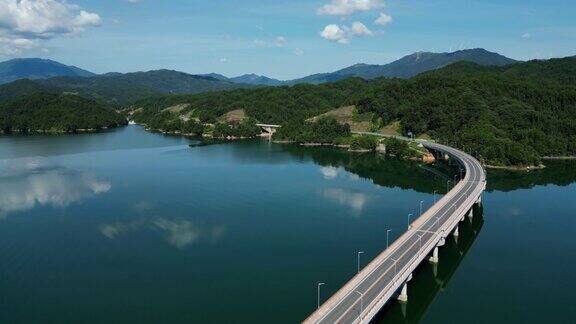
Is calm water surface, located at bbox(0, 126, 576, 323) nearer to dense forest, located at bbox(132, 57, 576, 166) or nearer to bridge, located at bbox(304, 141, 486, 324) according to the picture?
bridge, located at bbox(304, 141, 486, 324)

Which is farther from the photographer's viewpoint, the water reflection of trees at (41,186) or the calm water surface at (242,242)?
the water reflection of trees at (41,186)

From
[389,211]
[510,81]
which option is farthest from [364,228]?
[510,81]

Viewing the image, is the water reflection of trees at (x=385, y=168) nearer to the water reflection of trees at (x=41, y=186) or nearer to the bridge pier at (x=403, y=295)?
the bridge pier at (x=403, y=295)

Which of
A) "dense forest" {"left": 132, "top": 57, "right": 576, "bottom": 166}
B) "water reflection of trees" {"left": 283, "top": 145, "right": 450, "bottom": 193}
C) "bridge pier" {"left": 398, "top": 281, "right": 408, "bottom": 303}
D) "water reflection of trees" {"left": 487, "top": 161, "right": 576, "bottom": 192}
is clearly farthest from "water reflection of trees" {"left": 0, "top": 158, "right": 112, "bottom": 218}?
"dense forest" {"left": 132, "top": 57, "right": 576, "bottom": 166}

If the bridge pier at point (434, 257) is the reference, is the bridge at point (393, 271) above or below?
above

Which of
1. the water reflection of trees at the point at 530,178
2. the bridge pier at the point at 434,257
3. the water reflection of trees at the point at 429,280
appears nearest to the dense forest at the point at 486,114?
the water reflection of trees at the point at 530,178

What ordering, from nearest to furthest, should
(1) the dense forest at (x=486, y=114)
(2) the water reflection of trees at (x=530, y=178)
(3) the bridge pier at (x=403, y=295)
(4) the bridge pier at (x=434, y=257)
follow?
(3) the bridge pier at (x=403, y=295) → (4) the bridge pier at (x=434, y=257) → (2) the water reflection of trees at (x=530, y=178) → (1) the dense forest at (x=486, y=114)

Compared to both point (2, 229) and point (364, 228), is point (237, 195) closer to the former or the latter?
point (364, 228)
